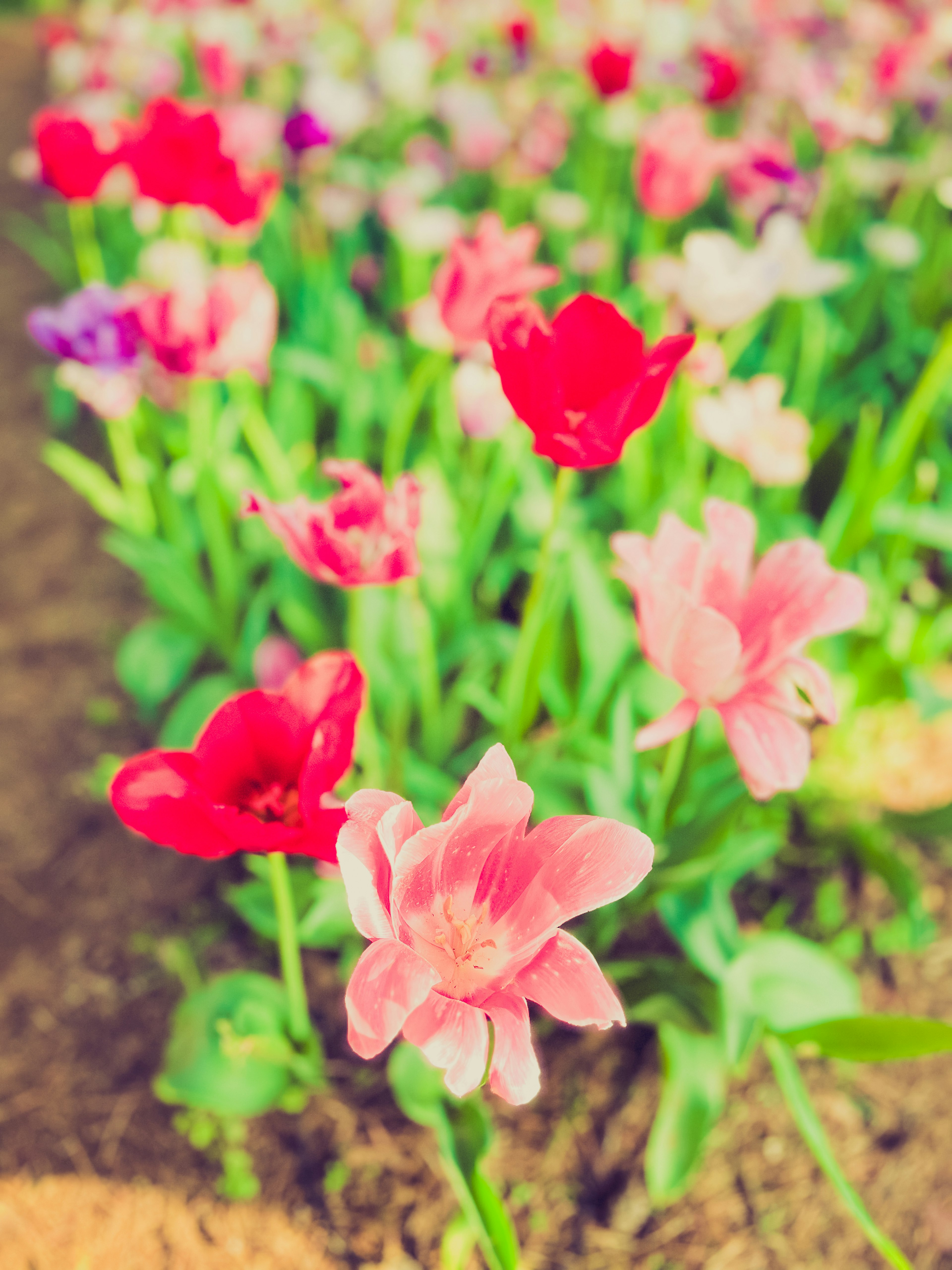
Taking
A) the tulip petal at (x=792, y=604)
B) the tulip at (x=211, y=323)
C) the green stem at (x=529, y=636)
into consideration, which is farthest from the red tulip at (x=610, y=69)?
the tulip petal at (x=792, y=604)

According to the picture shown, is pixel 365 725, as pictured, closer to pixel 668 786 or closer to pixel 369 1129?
pixel 668 786

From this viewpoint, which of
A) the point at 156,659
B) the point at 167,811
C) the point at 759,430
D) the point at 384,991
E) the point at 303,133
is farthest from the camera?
the point at 303,133

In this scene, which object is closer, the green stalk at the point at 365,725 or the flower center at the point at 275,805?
the flower center at the point at 275,805

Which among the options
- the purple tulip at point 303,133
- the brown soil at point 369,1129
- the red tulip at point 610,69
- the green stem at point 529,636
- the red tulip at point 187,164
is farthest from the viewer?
the red tulip at point 610,69

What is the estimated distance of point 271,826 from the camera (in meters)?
0.75

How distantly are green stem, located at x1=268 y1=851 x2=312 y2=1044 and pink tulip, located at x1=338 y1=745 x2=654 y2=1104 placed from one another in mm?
140

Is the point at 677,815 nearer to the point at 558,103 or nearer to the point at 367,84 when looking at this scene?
the point at 367,84

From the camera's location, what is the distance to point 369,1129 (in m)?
1.39

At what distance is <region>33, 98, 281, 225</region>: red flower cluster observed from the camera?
146 cm

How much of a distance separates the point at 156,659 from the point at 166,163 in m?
0.93

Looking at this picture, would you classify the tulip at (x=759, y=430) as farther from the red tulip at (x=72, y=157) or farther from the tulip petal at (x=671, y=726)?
the red tulip at (x=72, y=157)

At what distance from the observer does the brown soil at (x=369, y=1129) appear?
130 cm

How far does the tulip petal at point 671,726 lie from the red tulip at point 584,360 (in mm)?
271

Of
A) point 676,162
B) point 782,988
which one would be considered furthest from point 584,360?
point 676,162
